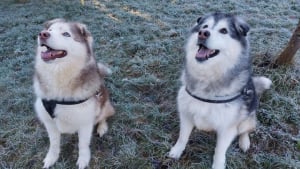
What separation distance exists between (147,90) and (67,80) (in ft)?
5.61

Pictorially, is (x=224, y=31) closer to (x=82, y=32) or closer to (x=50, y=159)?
(x=82, y=32)

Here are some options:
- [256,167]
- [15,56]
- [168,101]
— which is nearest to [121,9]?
[15,56]

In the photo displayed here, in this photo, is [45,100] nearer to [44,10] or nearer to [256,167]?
[256,167]

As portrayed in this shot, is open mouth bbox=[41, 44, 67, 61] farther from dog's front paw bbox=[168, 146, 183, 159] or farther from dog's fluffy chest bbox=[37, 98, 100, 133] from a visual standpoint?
dog's front paw bbox=[168, 146, 183, 159]

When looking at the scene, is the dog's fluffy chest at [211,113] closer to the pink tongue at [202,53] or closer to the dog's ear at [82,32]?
the pink tongue at [202,53]

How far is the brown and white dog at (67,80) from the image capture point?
2.72 m

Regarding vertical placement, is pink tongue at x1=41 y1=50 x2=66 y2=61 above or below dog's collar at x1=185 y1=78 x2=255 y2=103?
above

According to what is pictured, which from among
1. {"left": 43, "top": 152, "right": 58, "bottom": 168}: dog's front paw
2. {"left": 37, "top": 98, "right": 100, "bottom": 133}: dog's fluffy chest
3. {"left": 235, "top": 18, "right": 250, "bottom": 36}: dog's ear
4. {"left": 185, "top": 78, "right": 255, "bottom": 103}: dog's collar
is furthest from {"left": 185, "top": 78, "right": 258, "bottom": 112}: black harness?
{"left": 43, "top": 152, "right": 58, "bottom": 168}: dog's front paw

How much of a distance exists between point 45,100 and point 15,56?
2931mm

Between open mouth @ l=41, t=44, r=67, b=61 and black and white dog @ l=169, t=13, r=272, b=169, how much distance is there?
1.06 m

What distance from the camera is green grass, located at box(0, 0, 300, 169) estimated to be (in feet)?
11.3

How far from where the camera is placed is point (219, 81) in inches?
112

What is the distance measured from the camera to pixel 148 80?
450cm

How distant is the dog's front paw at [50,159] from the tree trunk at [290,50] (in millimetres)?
3078
